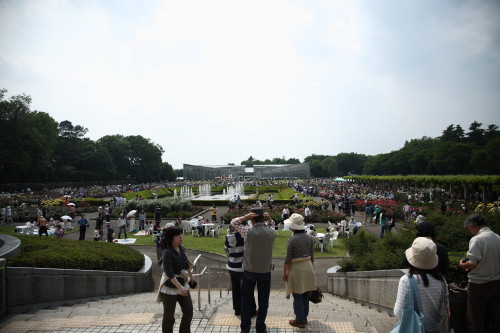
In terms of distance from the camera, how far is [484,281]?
3.63 m

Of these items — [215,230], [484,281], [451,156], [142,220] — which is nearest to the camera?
[484,281]

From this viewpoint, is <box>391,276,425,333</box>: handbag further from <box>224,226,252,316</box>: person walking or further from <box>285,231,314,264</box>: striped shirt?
<box>224,226,252,316</box>: person walking

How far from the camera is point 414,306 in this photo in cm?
278

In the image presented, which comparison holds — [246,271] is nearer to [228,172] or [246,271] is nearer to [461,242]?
[461,242]

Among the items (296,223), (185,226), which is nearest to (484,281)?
(296,223)

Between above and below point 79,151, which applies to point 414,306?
below

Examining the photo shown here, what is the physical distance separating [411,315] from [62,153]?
7634cm

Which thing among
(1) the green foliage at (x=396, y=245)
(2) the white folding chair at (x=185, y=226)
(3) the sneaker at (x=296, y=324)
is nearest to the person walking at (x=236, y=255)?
(3) the sneaker at (x=296, y=324)

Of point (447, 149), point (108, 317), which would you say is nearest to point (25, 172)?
point (108, 317)

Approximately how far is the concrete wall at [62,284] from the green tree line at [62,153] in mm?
47891

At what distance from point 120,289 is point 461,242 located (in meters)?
7.96

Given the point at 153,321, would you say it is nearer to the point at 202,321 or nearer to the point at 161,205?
the point at 202,321

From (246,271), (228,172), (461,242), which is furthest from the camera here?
(228,172)

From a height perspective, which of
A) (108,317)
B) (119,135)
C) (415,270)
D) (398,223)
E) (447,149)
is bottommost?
(398,223)
